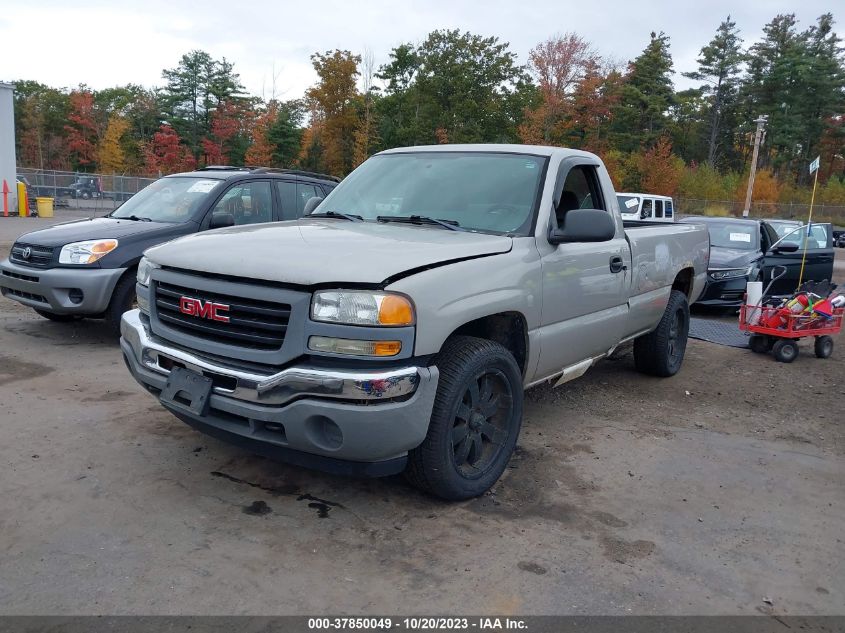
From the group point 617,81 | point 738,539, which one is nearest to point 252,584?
point 738,539

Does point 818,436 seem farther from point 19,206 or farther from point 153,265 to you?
point 19,206

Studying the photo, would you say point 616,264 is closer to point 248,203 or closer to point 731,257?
point 248,203

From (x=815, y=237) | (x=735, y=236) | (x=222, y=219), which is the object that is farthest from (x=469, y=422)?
(x=815, y=237)

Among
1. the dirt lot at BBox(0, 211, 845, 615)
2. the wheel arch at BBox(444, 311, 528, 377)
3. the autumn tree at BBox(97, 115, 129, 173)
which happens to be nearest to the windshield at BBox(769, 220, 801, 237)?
the dirt lot at BBox(0, 211, 845, 615)

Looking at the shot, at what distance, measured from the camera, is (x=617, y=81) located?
49438 millimetres

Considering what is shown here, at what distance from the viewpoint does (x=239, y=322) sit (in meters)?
3.26

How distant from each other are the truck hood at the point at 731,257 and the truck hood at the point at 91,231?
8.25 metres

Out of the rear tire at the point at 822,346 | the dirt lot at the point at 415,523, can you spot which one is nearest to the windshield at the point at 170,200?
the dirt lot at the point at 415,523

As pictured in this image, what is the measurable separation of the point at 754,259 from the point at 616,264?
24.1 ft

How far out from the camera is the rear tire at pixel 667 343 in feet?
20.6

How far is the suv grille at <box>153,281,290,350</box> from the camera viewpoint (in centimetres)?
316

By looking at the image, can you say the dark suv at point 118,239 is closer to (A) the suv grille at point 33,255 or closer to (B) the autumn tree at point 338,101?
(A) the suv grille at point 33,255

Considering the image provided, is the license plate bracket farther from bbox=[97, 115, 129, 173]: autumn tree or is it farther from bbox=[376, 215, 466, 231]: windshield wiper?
bbox=[97, 115, 129, 173]: autumn tree

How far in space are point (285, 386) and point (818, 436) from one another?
168 inches
